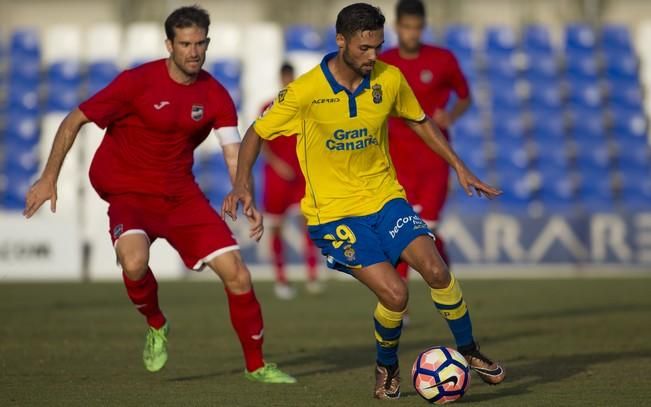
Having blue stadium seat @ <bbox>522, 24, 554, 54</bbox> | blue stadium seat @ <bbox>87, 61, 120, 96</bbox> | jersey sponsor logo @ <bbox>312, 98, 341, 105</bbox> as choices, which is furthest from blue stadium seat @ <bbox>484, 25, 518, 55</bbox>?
jersey sponsor logo @ <bbox>312, 98, 341, 105</bbox>

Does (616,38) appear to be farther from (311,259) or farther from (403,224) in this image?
(403,224)

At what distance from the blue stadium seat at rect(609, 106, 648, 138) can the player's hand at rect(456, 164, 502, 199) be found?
703 inches

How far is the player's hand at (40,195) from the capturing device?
24.4ft

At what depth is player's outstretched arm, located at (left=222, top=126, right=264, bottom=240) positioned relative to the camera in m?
7.09

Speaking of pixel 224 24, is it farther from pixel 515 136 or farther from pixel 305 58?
pixel 515 136

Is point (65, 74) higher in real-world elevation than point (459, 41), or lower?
lower

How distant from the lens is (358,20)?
7.09 meters

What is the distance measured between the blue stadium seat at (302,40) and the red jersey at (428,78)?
44.6 feet

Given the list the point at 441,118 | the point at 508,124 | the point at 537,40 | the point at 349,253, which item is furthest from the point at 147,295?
the point at 537,40

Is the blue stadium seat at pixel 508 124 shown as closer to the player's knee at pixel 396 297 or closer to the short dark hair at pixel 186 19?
the short dark hair at pixel 186 19

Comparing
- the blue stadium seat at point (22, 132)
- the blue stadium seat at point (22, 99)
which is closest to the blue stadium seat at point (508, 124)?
the blue stadium seat at point (22, 132)

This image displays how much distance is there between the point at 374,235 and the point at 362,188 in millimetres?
301

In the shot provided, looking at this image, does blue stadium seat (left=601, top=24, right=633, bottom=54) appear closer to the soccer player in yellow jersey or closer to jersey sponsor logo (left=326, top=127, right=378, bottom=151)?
the soccer player in yellow jersey

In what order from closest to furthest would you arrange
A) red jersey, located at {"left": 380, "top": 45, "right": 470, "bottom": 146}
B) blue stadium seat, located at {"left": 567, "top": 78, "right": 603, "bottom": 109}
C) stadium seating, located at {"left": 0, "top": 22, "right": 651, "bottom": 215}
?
red jersey, located at {"left": 380, "top": 45, "right": 470, "bottom": 146}
stadium seating, located at {"left": 0, "top": 22, "right": 651, "bottom": 215}
blue stadium seat, located at {"left": 567, "top": 78, "right": 603, "bottom": 109}
